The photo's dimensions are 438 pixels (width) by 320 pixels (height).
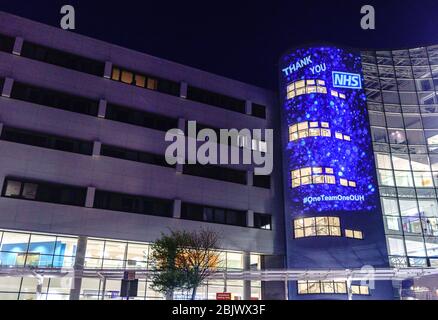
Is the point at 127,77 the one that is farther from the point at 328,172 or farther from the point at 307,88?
the point at 328,172

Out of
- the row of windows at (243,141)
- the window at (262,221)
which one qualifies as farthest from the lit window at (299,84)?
the window at (262,221)

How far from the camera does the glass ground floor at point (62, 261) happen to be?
115 feet

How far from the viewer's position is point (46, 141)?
39.8m

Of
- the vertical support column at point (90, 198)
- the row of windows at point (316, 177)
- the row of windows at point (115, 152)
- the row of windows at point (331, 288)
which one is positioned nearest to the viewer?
the row of windows at point (115, 152)

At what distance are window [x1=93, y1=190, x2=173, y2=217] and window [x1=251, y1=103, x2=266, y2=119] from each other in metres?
18.3

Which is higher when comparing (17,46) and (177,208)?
(17,46)

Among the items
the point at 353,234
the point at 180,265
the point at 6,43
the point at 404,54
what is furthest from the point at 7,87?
the point at 404,54

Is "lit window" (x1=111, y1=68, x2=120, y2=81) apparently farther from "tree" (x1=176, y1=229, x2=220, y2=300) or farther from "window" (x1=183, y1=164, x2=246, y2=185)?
"tree" (x1=176, y1=229, x2=220, y2=300)

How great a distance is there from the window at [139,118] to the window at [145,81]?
11.6 ft

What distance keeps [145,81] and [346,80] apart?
87.3 ft

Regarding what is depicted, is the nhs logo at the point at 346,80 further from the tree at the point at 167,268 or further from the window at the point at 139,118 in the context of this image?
the tree at the point at 167,268

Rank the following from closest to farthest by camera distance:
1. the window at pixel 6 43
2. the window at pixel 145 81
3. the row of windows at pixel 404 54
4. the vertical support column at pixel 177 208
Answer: the window at pixel 6 43 → the vertical support column at pixel 177 208 → the window at pixel 145 81 → the row of windows at pixel 404 54

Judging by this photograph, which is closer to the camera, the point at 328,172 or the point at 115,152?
the point at 115,152
